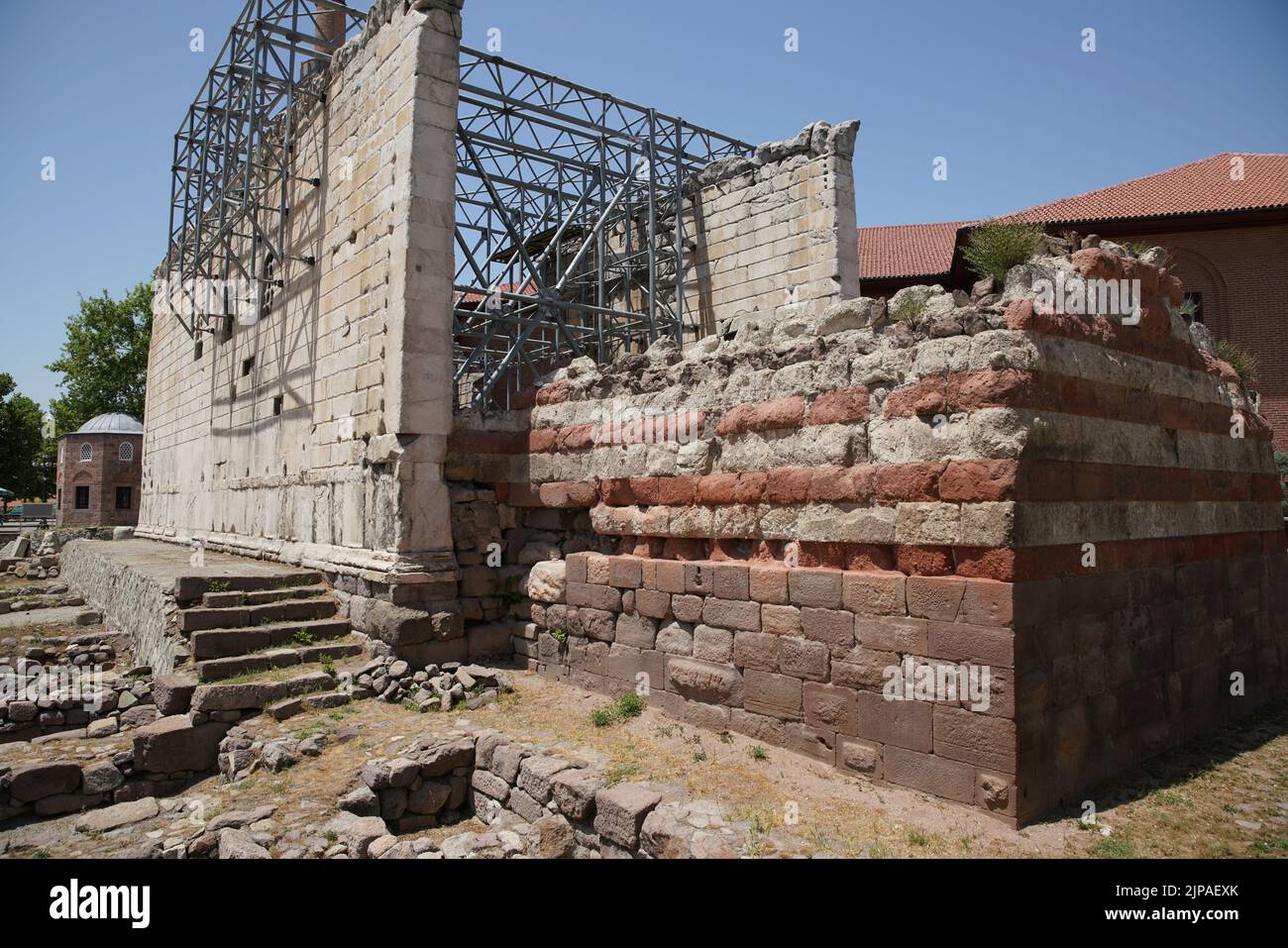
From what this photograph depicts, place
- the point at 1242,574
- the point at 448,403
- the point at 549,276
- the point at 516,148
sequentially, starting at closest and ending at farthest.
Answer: the point at 1242,574
the point at 448,403
the point at 516,148
the point at 549,276

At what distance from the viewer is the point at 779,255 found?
1350cm

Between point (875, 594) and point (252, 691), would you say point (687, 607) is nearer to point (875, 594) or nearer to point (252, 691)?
point (875, 594)

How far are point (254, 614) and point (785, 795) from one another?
6.43 meters

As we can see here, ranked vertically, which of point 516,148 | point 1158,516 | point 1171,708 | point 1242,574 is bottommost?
point 1171,708

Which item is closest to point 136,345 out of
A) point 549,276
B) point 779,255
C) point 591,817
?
point 549,276

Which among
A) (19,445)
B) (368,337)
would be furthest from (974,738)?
(19,445)

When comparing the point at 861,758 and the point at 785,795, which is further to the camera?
the point at 861,758

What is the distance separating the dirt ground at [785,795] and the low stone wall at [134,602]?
1.53 m

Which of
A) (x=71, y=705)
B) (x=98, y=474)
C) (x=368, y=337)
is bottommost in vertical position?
(x=71, y=705)

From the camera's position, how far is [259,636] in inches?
339

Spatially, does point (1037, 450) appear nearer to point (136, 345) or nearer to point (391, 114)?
point (391, 114)

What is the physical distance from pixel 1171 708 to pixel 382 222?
380 inches

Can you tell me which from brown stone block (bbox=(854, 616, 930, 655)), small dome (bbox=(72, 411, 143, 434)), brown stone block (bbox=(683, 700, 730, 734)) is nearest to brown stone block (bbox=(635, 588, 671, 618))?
brown stone block (bbox=(683, 700, 730, 734))

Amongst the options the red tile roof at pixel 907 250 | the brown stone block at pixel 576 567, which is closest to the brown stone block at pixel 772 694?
the brown stone block at pixel 576 567
